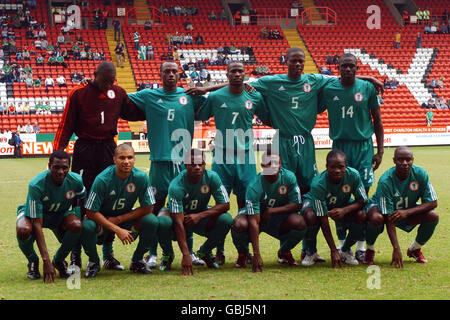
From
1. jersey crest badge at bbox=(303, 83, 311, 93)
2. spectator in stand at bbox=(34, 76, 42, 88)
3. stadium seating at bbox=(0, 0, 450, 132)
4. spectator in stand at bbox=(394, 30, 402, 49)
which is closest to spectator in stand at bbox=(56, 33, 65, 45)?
stadium seating at bbox=(0, 0, 450, 132)

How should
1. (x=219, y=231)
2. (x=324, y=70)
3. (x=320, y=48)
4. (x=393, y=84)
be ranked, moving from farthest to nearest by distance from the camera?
(x=320, y=48) → (x=393, y=84) → (x=324, y=70) → (x=219, y=231)

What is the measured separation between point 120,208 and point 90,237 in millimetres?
404

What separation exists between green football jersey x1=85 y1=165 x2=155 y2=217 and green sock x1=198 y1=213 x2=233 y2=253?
697 mm

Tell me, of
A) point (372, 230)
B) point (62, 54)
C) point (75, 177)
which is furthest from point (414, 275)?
point (62, 54)

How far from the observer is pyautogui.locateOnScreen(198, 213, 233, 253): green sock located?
597 centimetres

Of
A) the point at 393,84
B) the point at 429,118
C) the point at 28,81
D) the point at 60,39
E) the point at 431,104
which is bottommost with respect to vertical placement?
the point at 429,118

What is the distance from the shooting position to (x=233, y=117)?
6332 millimetres

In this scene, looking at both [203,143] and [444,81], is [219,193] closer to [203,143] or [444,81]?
[203,143]

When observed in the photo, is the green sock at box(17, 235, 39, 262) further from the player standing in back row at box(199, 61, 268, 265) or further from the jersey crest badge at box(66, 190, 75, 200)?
the player standing in back row at box(199, 61, 268, 265)

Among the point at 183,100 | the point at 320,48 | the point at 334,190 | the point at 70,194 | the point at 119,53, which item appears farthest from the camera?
the point at 320,48

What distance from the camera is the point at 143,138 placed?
2591 cm

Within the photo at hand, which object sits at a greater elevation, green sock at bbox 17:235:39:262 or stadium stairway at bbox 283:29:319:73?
stadium stairway at bbox 283:29:319:73

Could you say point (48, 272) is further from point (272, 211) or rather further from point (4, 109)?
point (4, 109)

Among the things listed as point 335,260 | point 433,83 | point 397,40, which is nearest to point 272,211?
point 335,260
